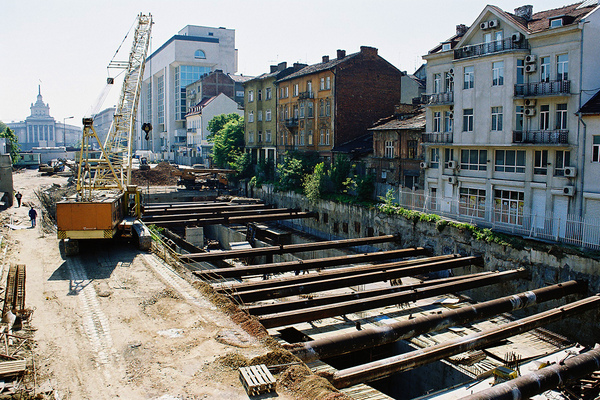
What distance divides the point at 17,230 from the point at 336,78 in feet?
90.3

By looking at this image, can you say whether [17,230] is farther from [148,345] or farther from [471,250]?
[471,250]

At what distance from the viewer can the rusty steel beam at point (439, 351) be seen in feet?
41.2

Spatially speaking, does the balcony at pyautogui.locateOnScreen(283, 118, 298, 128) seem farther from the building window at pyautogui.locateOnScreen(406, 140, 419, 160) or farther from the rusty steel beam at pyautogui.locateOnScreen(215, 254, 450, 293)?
the rusty steel beam at pyautogui.locateOnScreen(215, 254, 450, 293)

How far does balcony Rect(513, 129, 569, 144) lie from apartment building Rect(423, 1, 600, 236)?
1.8 inches

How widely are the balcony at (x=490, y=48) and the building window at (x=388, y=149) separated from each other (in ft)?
28.1

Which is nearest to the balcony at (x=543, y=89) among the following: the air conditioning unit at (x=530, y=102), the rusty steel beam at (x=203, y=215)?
the air conditioning unit at (x=530, y=102)

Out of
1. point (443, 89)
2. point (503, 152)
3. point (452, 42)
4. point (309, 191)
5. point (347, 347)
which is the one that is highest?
point (452, 42)

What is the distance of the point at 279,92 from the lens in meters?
53.4

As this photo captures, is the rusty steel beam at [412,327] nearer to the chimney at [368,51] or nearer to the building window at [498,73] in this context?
the building window at [498,73]

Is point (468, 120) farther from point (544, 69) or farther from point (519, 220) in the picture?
point (519, 220)

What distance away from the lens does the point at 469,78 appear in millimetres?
29641

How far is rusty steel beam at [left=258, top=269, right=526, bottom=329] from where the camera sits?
53.8 ft

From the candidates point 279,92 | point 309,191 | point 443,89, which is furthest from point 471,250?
point 279,92

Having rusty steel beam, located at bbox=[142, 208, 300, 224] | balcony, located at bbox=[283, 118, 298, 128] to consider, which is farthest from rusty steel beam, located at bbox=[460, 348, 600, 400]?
balcony, located at bbox=[283, 118, 298, 128]
